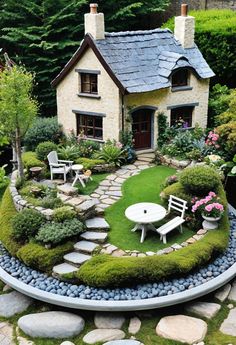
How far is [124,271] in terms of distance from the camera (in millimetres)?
12852

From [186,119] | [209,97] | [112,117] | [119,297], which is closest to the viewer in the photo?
[119,297]

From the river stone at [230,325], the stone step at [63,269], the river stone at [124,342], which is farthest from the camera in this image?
the stone step at [63,269]

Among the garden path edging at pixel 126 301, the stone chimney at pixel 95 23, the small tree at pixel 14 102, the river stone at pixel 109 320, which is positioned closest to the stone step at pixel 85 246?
the garden path edging at pixel 126 301

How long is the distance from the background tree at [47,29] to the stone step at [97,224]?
12652mm

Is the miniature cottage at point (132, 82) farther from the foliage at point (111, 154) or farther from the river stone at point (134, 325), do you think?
the river stone at point (134, 325)

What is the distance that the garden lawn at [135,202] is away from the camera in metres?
14.8

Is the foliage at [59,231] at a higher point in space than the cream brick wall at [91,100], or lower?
lower

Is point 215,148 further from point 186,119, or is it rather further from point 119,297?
point 119,297

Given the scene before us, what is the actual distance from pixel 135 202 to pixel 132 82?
600cm

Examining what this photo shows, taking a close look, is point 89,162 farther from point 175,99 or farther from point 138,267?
point 138,267

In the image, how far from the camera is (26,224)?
48.0ft

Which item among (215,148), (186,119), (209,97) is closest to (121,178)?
(215,148)

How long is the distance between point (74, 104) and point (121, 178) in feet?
16.3

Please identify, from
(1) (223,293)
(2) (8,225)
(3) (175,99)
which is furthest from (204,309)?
(3) (175,99)
